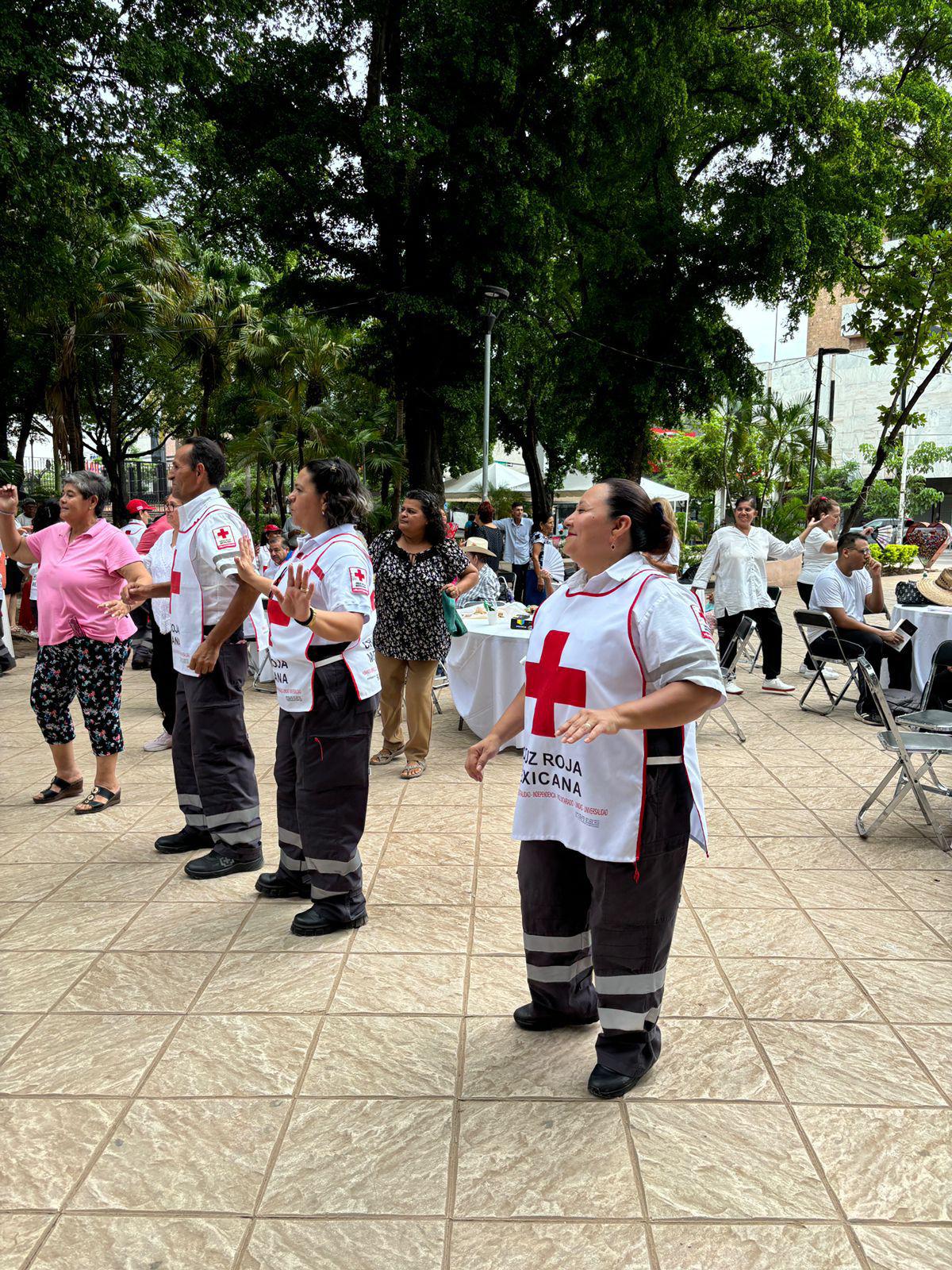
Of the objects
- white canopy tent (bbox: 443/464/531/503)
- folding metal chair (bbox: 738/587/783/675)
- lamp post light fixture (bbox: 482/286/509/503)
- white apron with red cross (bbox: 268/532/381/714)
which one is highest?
lamp post light fixture (bbox: 482/286/509/503)

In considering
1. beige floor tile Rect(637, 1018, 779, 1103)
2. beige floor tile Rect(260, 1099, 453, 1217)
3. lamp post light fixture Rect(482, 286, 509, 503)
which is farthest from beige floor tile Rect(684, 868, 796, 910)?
lamp post light fixture Rect(482, 286, 509, 503)

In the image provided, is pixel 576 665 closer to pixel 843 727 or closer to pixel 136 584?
pixel 136 584

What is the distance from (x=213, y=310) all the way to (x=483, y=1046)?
24704mm

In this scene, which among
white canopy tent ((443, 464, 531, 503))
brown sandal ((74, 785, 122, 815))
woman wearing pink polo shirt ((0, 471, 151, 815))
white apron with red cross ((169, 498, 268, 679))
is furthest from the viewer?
white canopy tent ((443, 464, 531, 503))

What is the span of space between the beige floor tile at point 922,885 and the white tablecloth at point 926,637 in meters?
3.61

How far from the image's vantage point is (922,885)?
14.2 feet

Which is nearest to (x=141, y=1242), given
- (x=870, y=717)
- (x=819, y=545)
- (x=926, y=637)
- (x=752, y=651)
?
(x=870, y=717)

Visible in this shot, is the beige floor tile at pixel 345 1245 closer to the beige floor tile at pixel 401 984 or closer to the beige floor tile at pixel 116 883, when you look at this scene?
the beige floor tile at pixel 401 984

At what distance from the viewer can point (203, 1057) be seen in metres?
2.88

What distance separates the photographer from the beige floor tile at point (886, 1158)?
2258mm

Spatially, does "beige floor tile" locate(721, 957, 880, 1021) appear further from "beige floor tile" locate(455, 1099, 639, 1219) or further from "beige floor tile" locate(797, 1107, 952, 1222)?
"beige floor tile" locate(455, 1099, 639, 1219)

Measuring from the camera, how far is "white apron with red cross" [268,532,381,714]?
357cm

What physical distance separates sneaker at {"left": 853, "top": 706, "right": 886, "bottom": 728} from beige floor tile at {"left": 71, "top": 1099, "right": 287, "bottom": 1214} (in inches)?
245

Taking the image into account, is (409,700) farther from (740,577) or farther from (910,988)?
(740,577)
